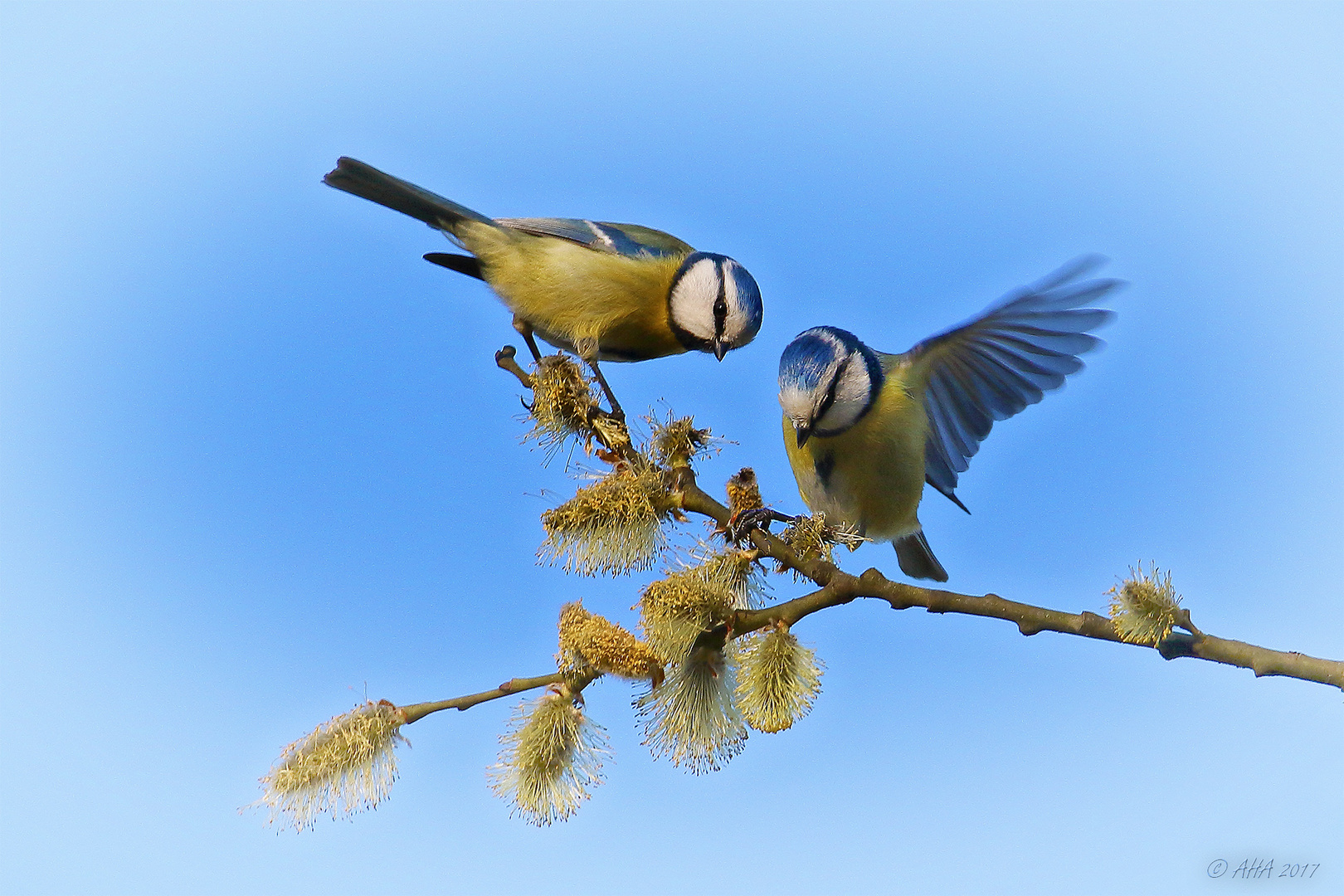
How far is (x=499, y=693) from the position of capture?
2.13 metres

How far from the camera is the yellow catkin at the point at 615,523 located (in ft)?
7.61

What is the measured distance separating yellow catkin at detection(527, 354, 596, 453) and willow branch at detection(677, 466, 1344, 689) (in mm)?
692

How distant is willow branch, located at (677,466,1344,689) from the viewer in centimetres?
177

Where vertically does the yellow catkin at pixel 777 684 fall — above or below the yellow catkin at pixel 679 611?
below

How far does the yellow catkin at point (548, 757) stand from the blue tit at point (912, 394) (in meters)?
1.43

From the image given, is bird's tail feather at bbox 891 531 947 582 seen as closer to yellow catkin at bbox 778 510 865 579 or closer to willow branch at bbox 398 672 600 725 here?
yellow catkin at bbox 778 510 865 579

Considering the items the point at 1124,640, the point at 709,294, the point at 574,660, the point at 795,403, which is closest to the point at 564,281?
the point at 709,294

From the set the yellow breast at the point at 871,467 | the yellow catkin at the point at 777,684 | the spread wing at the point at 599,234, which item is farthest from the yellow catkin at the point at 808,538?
the spread wing at the point at 599,234

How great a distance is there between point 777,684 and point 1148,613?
29.4 inches

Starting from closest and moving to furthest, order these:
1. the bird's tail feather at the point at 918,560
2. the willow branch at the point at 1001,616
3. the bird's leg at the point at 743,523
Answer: the willow branch at the point at 1001,616 < the bird's leg at the point at 743,523 < the bird's tail feather at the point at 918,560

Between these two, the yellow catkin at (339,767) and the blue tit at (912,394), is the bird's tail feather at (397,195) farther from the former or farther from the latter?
the yellow catkin at (339,767)

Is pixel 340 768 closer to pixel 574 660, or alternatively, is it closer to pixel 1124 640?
pixel 574 660

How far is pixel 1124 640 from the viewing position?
192 cm

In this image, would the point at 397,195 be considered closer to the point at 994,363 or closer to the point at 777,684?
the point at 994,363
